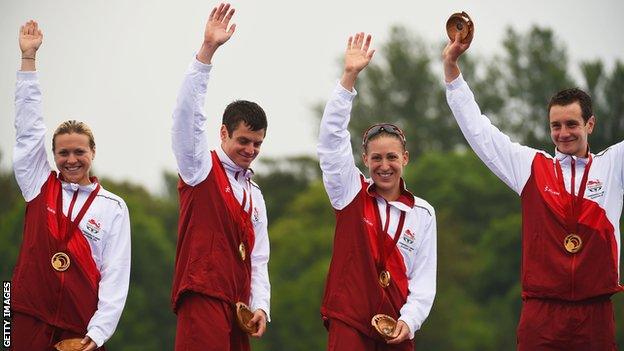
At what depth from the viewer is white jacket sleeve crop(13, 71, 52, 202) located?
1035 centimetres

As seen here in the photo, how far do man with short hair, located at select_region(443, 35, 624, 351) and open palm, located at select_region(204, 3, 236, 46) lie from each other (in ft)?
6.19

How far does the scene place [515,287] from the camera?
5606cm

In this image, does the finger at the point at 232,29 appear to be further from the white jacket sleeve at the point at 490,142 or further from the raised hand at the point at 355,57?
the white jacket sleeve at the point at 490,142

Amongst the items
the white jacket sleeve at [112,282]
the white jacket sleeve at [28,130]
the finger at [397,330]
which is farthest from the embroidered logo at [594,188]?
the white jacket sleeve at [28,130]

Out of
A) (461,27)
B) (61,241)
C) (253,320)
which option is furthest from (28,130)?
(461,27)

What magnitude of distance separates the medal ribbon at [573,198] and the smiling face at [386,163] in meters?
1.35

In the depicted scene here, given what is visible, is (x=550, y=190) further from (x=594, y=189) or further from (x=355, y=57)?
(x=355, y=57)

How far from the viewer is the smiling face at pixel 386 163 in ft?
Answer: 34.6

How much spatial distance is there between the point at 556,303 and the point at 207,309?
9.37 ft

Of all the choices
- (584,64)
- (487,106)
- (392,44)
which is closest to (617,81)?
(584,64)

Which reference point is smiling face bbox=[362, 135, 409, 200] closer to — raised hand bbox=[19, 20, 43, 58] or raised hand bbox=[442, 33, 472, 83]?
raised hand bbox=[442, 33, 472, 83]

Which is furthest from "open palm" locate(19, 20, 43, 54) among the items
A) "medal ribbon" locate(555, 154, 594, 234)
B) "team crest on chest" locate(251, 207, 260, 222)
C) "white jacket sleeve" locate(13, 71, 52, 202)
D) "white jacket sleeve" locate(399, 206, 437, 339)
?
"medal ribbon" locate(555, 154, 594, 234)

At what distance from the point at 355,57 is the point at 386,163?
92cm

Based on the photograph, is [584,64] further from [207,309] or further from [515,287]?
[207,309]
